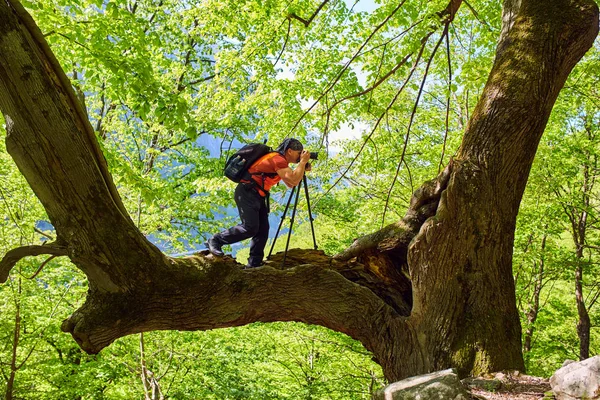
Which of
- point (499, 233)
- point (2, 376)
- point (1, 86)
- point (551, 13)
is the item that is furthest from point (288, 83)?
point (2, 376)

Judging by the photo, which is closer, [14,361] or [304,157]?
[304,157]

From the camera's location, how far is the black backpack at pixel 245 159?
3722 mm

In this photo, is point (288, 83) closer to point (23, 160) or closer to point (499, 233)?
point (499, 233)

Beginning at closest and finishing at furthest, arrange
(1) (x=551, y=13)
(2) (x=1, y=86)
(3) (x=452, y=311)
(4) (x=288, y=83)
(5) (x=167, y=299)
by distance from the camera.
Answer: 1. (2) (x=1, y=86)
2. (5) (x=167, y=299)
3. (3) (x=452, y=311)
4. (1) (x=551, y=13)
5. (4) (x=288, y=83)

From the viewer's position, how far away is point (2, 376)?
326 inches

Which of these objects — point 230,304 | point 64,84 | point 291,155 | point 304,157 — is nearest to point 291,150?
point 291,155

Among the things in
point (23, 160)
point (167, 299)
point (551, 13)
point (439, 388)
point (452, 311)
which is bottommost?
point (439, 388)

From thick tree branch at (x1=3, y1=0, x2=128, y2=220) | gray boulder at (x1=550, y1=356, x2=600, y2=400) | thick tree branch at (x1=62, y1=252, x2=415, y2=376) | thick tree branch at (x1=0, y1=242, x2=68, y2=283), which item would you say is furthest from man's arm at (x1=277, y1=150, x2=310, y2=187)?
gray boulder at (x1=550, y1=356, x2=600, y2=400)

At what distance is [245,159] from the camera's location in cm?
374

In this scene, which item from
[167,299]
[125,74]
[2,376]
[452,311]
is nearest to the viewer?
[167,299]

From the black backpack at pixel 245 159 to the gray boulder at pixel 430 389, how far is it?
1.98 metres

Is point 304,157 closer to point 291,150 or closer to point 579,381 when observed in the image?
point 291,150

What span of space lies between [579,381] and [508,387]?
59 cm

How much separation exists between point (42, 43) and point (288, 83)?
6.68 metres
